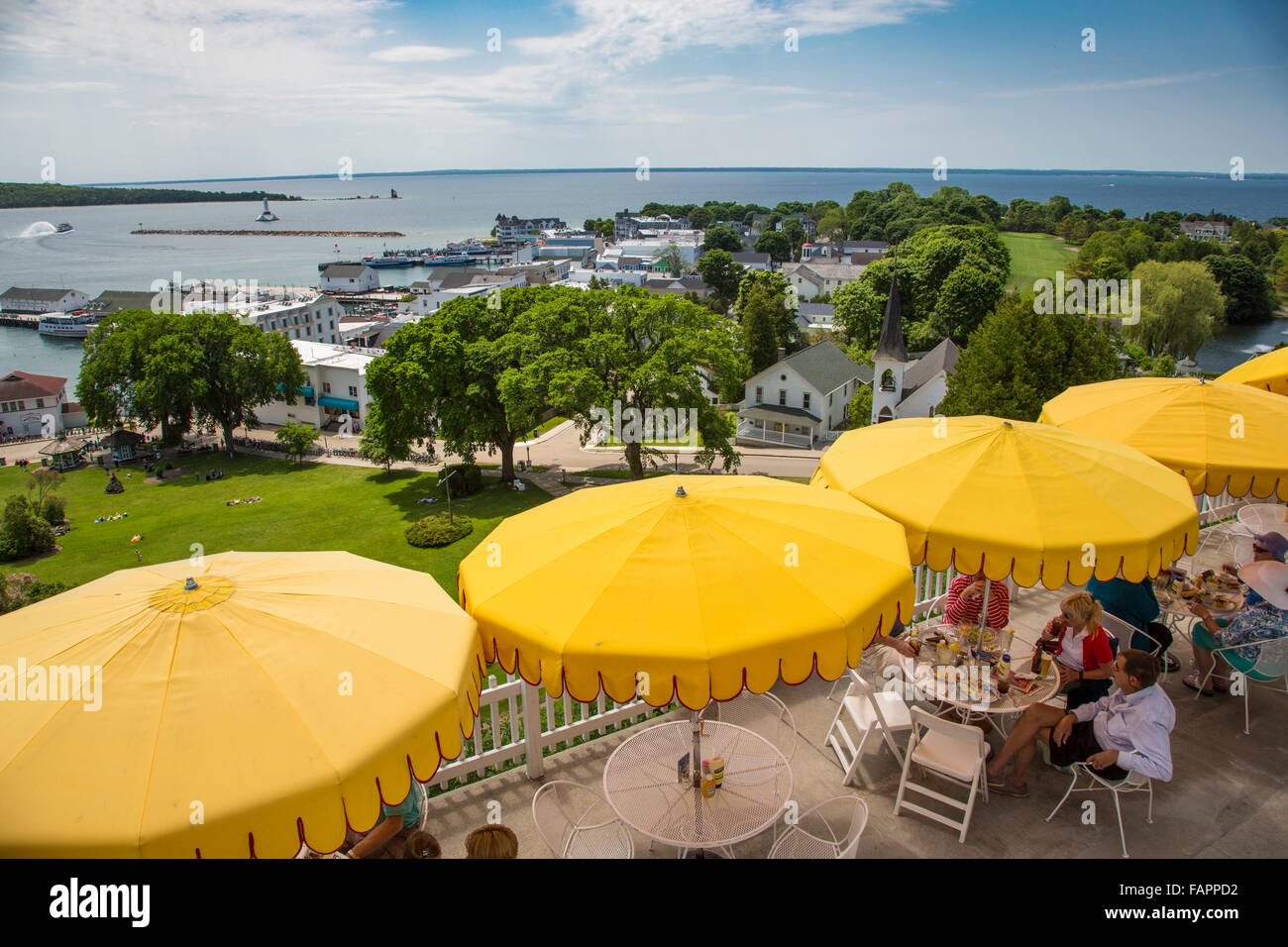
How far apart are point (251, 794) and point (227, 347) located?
57.6m

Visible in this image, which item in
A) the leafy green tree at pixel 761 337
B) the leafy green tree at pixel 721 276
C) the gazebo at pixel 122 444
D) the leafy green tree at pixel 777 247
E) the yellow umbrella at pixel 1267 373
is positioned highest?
the leafy green tree at pixel 777 247

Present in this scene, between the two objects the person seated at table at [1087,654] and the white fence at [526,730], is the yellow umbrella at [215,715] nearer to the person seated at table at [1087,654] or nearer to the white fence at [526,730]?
the white fence at [526,730]

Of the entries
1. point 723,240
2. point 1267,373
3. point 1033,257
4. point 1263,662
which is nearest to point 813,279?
point 723,240

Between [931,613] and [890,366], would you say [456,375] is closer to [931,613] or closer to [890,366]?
[890,366]

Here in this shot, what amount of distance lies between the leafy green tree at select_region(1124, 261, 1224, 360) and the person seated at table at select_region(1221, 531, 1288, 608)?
66.0 meters

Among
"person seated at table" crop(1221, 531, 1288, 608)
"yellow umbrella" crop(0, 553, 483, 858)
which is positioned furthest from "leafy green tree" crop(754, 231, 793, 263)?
"yellow umbrella" crop(0, 553, 483, 858)

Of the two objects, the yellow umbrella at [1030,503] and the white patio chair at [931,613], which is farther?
the white patio chair at [931,613]

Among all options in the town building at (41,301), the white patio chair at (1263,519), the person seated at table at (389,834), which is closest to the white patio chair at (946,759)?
the person seated at table at (389,834)

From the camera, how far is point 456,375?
126 ft

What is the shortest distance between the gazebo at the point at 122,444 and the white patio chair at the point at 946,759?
62.0 metres

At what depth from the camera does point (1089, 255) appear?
11312 centimetres

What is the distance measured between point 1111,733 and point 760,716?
120 inches

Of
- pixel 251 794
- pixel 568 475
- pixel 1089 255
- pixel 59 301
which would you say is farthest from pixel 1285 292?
pixel 59 301

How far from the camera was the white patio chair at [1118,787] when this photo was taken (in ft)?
19.7
